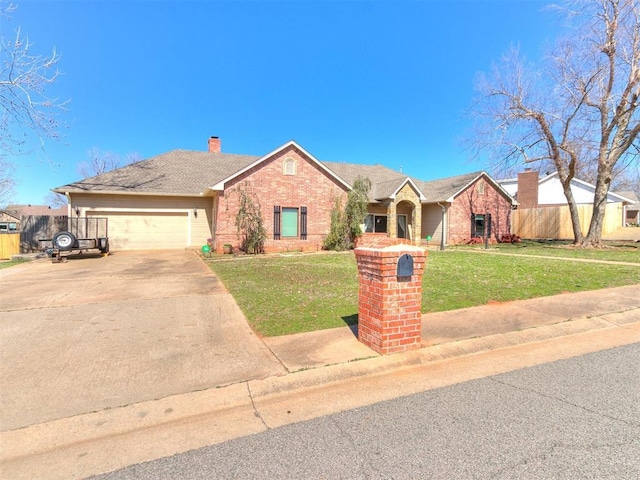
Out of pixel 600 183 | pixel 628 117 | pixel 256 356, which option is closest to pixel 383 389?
pixel 256 356

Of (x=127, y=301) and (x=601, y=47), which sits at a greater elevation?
(x=601, y=47)

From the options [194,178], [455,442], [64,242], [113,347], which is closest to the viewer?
[455,442]

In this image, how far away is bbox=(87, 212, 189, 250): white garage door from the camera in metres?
17.6

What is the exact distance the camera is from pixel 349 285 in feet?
27.0

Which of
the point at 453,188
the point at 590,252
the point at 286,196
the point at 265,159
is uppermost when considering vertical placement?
the point at 265,159

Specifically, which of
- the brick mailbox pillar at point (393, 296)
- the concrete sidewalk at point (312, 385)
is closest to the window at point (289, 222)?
the concrete sidewalk at point (312, 385)

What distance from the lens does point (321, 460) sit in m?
2.38

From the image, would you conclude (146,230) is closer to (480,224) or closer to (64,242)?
(64,242)

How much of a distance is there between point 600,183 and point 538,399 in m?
19.8

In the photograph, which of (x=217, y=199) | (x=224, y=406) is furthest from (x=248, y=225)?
(x=224, y=406)

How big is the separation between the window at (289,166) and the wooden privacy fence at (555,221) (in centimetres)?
2090

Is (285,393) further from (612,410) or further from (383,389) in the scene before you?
(612,410)

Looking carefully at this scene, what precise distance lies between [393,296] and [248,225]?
13.1 m

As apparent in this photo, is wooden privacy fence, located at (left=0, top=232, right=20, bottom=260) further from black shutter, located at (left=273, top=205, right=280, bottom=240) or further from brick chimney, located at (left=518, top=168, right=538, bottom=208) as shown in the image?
brick chimney, located at (left=518, top=168, right=538, bottom=208)
